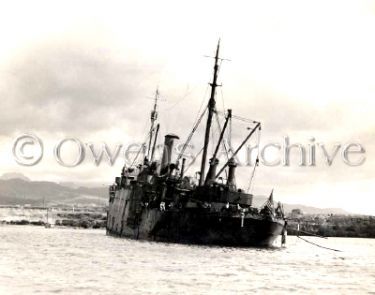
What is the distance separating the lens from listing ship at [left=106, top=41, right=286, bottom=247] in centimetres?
3962

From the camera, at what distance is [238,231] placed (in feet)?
130

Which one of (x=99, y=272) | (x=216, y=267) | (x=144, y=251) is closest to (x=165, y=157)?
(x=144, y=251)

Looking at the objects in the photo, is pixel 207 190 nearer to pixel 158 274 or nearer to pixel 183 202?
pixel 183 202

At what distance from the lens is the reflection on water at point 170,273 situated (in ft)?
67.4

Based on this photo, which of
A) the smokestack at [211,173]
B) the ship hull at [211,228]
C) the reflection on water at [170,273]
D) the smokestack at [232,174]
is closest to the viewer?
the reflection on water at [170,273]

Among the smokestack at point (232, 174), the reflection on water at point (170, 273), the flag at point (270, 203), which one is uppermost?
the smokestack at point (232, 174)

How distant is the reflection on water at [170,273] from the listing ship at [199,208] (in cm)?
344

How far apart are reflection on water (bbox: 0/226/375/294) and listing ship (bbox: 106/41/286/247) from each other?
11.3 ft

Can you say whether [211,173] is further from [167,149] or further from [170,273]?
[170,273]

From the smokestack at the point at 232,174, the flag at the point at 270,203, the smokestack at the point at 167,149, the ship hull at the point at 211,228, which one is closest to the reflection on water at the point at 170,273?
the ship hull at the point at 211,228

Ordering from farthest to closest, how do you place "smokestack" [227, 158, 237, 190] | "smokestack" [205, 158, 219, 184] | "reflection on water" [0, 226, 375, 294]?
1. "smokestack" [205, 158, 219, 184]
2. "smokestack" [227, 158, 237, 190]
3. "reflection on water" [0, 226, 375, 294]

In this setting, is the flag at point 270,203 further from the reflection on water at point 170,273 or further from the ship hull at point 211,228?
the reflection on water at point 170,273

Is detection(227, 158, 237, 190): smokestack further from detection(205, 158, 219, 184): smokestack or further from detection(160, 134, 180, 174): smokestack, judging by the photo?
detection(160, 134, 180, 174): smokestack

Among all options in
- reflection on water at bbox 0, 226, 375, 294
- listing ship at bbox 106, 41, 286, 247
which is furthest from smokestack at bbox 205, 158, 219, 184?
reflection on water at bbox 0, 226, 375, 294
